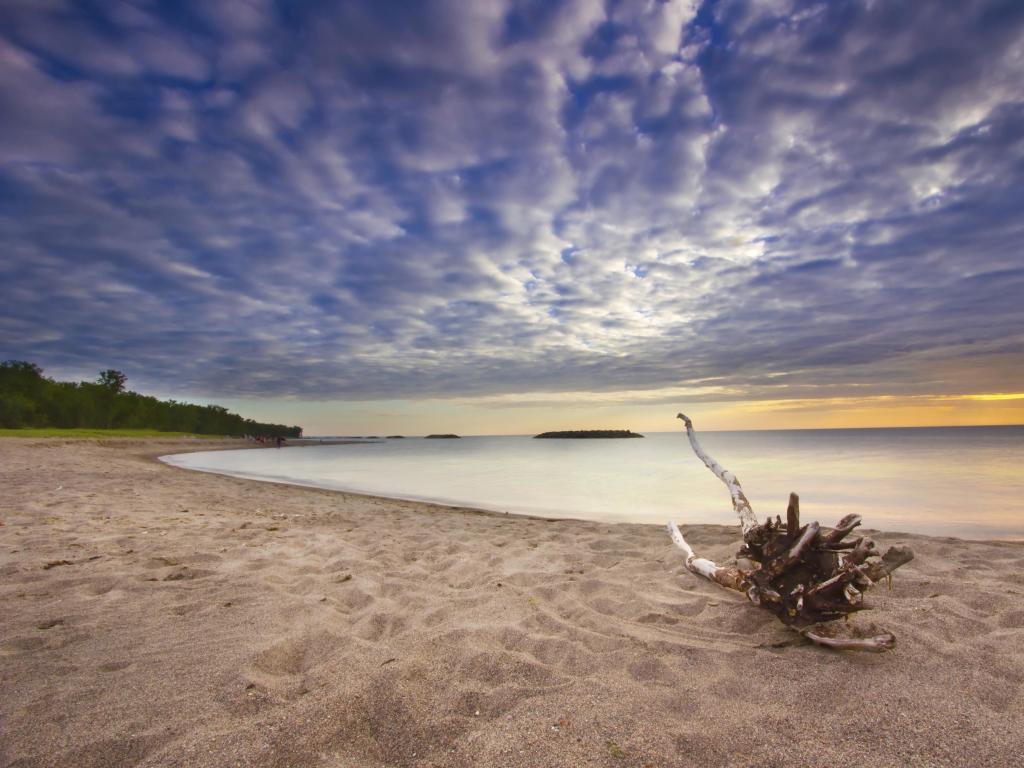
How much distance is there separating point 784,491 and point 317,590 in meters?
15.1

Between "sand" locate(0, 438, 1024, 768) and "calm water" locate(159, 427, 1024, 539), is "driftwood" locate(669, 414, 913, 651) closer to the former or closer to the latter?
"sand" locate(0, 438, 1024, 768)

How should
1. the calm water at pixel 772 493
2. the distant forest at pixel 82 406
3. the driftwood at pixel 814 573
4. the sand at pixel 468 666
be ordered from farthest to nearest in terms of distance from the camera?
the distant forest at pixel 82 406 < the calm water at pixel 772 493 < the driftwood at pixel 814 573 < the sand at pixel 468 666

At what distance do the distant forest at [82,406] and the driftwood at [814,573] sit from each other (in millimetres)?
83051

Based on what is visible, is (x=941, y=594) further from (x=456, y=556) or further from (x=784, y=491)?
(x=784, y=491)

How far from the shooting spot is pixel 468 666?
9.41ft

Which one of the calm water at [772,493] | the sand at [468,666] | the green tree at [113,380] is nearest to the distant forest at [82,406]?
the green tree at [113,380]

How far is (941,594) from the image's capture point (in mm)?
4023

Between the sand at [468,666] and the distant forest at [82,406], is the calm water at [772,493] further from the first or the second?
the distant forest at [82,406]

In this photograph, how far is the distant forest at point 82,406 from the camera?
62341mm

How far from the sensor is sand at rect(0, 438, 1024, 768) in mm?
2088

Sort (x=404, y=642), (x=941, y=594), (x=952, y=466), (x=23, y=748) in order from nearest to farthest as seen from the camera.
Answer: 1. (x=23, y=748)
2. (x=404, y=642)
3. (x=941, y=594)
4. (x=952, y=466)

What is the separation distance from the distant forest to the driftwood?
83.1 m

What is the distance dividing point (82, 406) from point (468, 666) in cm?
9466

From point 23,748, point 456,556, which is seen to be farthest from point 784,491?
point 23,748
